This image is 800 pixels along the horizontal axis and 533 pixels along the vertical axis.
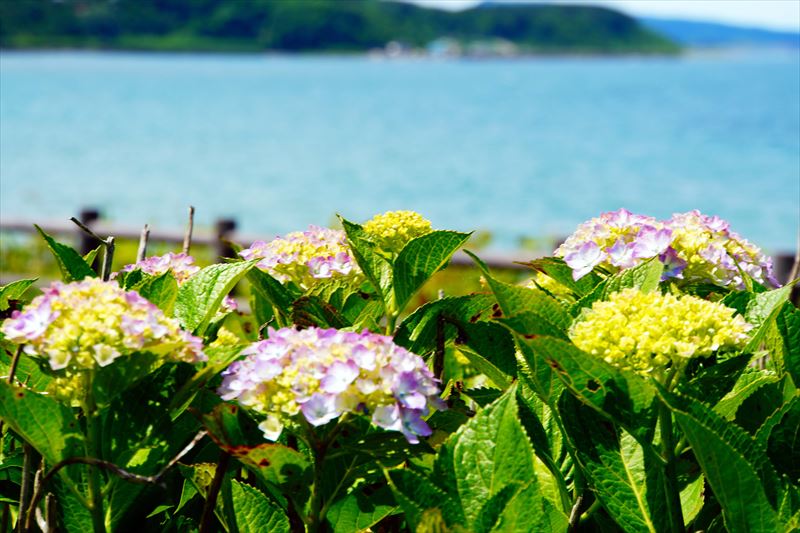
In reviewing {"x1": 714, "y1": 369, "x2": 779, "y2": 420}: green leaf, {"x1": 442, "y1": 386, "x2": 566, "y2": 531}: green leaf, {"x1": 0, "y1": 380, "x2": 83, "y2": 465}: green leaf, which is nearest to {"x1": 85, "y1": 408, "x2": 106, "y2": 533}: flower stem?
{"x1": 0, "y1": 380, "x2": 83, "y2": 465}: green leaf

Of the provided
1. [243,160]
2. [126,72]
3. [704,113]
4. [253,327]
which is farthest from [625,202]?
[126,72]

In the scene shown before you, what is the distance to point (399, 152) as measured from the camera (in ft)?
144

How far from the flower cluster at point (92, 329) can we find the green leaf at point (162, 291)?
0.70 feet

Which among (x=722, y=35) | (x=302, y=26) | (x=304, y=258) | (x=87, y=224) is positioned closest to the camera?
(x=304, y=258)

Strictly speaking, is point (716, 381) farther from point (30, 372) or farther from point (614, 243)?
point (30, 372)

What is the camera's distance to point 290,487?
112cm

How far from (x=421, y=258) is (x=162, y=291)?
354mm

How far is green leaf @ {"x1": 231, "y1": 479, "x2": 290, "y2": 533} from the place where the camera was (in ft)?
3.87

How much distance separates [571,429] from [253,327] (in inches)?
33.4

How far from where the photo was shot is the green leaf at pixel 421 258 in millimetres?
1384

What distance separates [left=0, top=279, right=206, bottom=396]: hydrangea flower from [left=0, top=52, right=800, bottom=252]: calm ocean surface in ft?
32.1

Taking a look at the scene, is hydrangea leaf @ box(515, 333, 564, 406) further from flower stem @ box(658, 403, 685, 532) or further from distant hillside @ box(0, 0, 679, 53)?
distant hillside @ box(0, 0, 679, 53)

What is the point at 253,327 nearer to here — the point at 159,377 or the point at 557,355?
the point at 159,377

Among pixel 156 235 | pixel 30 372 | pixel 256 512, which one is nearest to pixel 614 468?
pixel 256 512
